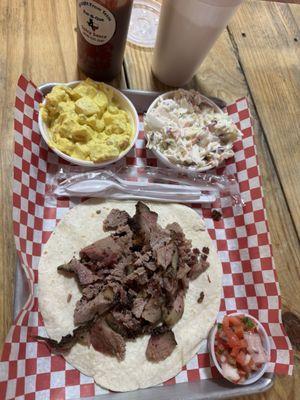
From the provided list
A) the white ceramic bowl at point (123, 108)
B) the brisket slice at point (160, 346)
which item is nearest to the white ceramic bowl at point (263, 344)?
the brisket slice at point (160, 346)

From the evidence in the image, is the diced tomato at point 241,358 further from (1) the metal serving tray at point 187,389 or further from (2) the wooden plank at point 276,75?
(2) the wooden plank at point 276,75

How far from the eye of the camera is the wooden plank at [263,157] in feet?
5.41

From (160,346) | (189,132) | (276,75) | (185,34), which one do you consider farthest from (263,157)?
(160,346)

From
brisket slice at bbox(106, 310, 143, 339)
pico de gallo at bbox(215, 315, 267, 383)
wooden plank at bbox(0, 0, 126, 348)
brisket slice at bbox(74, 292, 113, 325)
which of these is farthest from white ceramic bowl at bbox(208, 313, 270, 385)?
wooden plank at bbox(0, 0, 126, 348)

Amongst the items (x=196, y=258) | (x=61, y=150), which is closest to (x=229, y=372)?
(x=196, y=258)

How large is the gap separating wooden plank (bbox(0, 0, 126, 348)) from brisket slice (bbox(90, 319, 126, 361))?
2.40ft

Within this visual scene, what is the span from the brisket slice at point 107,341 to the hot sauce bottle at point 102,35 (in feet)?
4.04

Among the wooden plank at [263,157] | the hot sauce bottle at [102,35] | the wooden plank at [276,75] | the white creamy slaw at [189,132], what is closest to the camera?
the hot sauce bottle at [102,35]

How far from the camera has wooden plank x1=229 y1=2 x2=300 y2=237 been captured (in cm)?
198

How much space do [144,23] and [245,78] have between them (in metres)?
0.68

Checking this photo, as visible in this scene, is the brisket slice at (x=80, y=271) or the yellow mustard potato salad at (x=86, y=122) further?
the yellow mustard potato salad at (x=86, y=122)

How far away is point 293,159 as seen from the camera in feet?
6.55

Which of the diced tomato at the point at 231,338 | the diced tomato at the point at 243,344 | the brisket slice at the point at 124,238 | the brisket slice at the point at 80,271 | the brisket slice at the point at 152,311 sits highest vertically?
the brisket slice at the point at 124,238

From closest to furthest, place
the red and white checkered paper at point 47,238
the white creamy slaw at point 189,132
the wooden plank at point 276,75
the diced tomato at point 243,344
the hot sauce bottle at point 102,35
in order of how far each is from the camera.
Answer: the red and white checkered paper at point 47,238, the diced tomato at point 243,344, the hot sauce bottle at point 102,35, the white creamy slaw at point 189,132, the wooden plank at point 276,75
